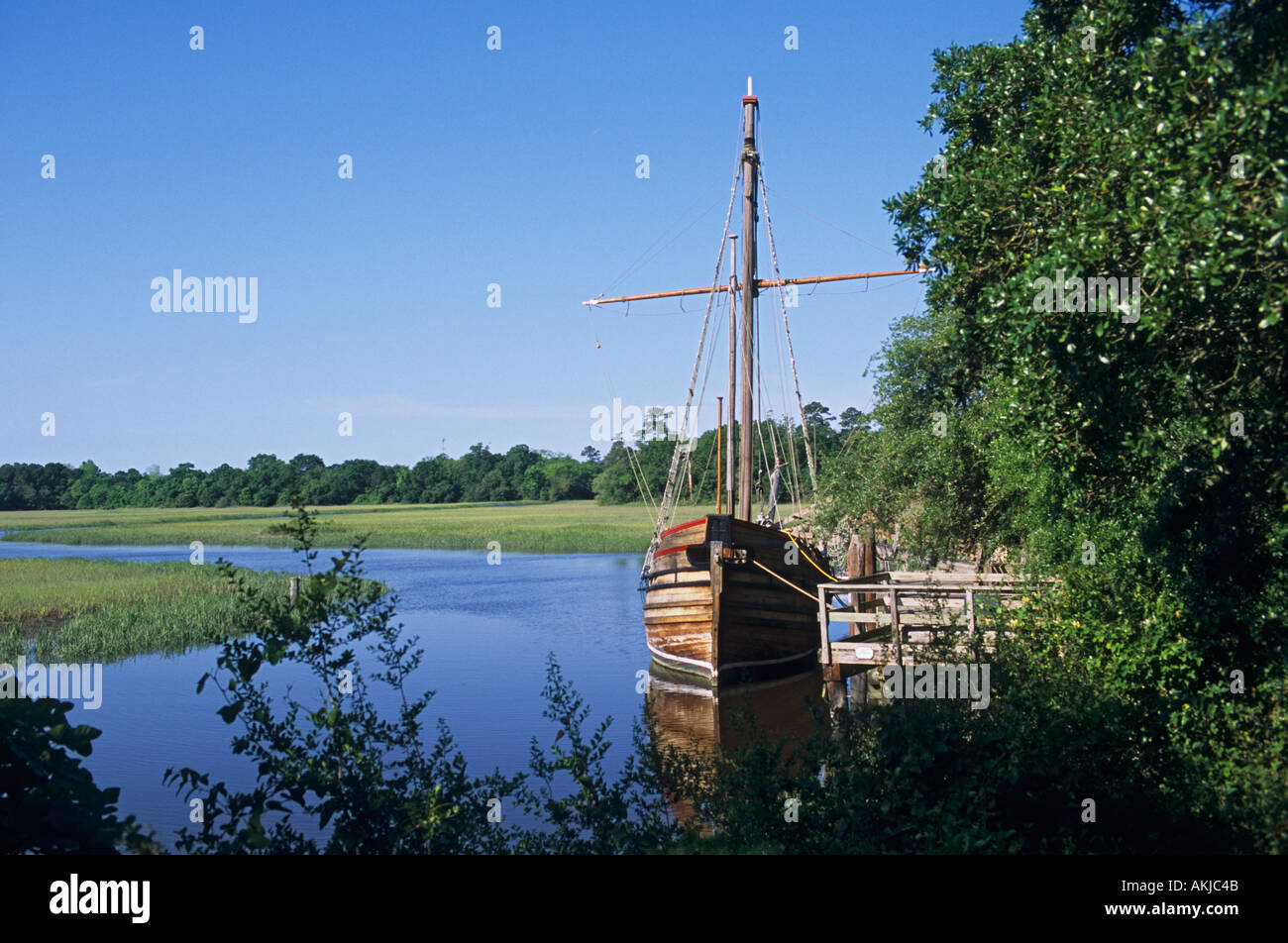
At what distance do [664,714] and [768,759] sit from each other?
12374 millimetres

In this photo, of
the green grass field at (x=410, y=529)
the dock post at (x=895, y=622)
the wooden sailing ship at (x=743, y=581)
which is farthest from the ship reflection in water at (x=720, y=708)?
the green grass field at (x=410, y=529)

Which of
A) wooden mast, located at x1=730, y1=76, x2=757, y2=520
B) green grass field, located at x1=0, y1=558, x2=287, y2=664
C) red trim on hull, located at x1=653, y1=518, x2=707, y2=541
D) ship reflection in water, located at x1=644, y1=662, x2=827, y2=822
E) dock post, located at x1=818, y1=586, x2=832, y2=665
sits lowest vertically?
ship reflection in water, located at x1=644, y1=662, x2=827, y2=822

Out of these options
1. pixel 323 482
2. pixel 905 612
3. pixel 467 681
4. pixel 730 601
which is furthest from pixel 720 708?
pixel 323 482

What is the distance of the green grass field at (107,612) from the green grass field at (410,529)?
59.7 ft

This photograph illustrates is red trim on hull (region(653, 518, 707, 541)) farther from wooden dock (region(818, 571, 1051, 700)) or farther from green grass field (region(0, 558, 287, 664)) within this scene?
green grass field (region(0, 558, 287, 664))

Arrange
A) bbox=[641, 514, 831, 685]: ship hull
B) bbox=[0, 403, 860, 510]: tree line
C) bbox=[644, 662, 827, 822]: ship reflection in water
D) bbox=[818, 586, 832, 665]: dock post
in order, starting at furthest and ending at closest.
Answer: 1. bbox=[0, 403, 860, 510]: tree line
2. bbox=[641, 514, 831, 685]: ship hull
3. bbox=[644, 662, 827, 822]: ship reflection in water
4. bbox=[818, 586, 832, 665]: dock post

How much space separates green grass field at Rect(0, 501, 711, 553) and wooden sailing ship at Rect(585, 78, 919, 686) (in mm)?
35094

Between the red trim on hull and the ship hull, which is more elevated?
the red trim on hull

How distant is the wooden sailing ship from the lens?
71.7ft

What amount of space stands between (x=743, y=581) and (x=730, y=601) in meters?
0.56

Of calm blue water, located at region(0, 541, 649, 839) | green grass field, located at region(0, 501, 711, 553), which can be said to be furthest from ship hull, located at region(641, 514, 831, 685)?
green grass field, located at region(0, 501, 711, 553)

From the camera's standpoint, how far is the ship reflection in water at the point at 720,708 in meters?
18.0
